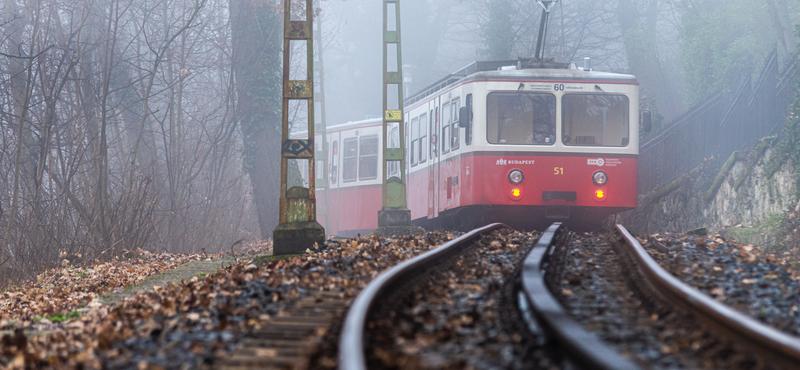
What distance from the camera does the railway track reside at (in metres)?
3.60

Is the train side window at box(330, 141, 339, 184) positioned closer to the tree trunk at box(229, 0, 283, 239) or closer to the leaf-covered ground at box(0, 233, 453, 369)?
the tree trunk at box(229, 0, 283, 239)

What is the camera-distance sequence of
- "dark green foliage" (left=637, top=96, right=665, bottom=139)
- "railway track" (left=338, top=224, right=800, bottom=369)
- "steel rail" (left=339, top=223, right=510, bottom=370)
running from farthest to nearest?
"dark green foliage" (left=637, top=96, right=665, bottom=139) < "railway track" (left=338, top=224, right=800, bottom=369) < "steel rail" (left=339, top=223, right=510, bottom=370)

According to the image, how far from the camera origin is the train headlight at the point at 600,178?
43.3 ft

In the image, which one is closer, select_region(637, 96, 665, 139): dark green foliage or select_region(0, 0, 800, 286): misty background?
select_region(0, 0, 800, 286): misty background

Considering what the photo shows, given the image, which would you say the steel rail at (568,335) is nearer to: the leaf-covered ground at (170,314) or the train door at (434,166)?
the leaf-covered ground at (170,314)

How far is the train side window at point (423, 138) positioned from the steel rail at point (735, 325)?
35.9 ft

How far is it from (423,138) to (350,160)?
412 cm

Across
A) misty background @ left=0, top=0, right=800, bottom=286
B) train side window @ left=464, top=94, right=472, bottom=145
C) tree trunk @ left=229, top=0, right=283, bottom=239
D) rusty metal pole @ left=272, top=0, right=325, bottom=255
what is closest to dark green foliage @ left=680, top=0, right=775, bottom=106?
misty background @ left=0, top=0, right=800, bottom=286

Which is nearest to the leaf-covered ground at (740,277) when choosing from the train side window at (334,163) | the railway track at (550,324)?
the railway track at (550,324)

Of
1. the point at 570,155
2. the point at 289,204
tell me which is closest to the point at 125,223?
the point at 289,204

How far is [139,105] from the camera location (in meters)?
23.5

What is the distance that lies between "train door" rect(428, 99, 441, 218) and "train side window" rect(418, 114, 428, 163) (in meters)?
0.43

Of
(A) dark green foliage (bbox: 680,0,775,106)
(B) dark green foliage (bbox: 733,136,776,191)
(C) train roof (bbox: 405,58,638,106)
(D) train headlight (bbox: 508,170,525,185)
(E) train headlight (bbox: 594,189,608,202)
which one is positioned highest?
(A) dark green foliage (bbox: 680,0,775,106)

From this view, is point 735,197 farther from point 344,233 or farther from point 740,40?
point 344,233
